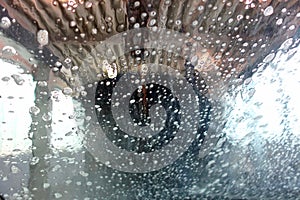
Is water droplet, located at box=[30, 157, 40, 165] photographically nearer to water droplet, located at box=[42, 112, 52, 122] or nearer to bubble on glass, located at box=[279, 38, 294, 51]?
water droplet, located at box=[42, 112, 52, 122]

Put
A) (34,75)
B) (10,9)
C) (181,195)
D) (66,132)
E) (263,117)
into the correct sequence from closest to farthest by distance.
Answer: (10,9) → (34,75) → (66,132) → (263,117) → (181,195)

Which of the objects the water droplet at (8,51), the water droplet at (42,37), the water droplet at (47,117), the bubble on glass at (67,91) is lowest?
the water droplet at (47,117)

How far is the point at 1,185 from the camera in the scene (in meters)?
0.73

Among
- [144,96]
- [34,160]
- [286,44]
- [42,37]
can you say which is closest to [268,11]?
[286,44]

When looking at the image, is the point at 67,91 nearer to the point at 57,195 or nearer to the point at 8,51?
the point at 8,51

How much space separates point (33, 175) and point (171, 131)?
311mm

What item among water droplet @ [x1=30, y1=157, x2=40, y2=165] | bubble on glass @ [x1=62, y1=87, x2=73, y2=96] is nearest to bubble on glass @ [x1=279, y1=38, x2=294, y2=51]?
bubble on glass @ [x1=62, y1=87, x2=73, y2=96]

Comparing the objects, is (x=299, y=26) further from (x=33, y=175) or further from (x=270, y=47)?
(x=33, y=175)

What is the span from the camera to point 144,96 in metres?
0.70

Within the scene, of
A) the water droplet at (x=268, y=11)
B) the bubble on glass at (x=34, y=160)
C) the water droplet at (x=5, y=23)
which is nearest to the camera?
the water droplet at (x=5, y=23)

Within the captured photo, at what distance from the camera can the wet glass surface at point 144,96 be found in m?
0.56

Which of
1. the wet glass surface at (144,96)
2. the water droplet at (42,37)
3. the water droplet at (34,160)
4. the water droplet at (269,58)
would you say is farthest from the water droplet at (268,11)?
the water droplet at (34,160)

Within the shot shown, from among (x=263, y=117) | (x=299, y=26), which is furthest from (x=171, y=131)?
(x=299, y=26)

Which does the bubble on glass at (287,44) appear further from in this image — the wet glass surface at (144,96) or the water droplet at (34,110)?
the water droplet at (34,110)
